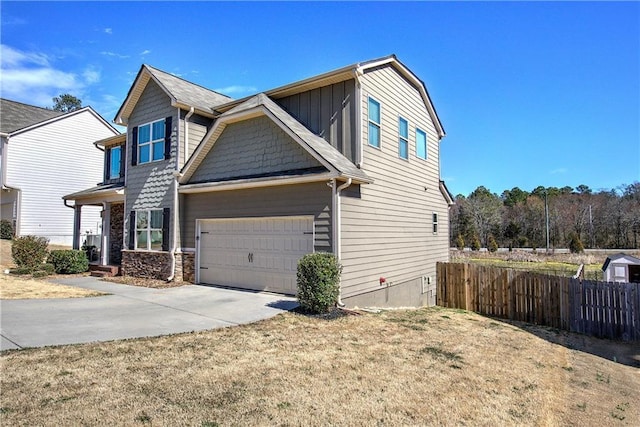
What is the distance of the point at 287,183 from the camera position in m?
9.92

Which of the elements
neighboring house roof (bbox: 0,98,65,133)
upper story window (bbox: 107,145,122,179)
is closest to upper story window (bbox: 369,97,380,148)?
upper story window (bbox: 107,145,122,179)

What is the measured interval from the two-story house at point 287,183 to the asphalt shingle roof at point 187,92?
83 mm

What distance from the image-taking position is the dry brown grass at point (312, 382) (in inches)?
148

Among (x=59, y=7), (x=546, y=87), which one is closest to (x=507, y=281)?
(x=546, y=87)

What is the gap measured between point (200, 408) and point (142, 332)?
344 centimetres

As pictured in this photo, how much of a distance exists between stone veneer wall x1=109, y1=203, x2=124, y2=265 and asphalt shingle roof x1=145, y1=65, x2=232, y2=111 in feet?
21.3

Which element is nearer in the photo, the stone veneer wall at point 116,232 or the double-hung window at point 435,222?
the double-hung window at point 435,222

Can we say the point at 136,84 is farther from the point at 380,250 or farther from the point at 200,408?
the point at 200,408

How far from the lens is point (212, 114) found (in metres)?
13.8

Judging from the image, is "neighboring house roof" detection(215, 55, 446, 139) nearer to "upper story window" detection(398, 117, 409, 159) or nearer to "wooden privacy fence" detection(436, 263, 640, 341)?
"upper story window" detection(398, 117, 409, 159)

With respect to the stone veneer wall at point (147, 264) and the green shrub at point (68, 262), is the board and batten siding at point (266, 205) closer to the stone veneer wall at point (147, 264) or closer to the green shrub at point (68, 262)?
the stone veneer wall at point (147, 264)

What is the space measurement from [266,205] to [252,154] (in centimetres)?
171

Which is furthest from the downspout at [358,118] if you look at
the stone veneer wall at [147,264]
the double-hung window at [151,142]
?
the double-hung window at [151,142]

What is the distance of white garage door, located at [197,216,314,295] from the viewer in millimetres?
10180
